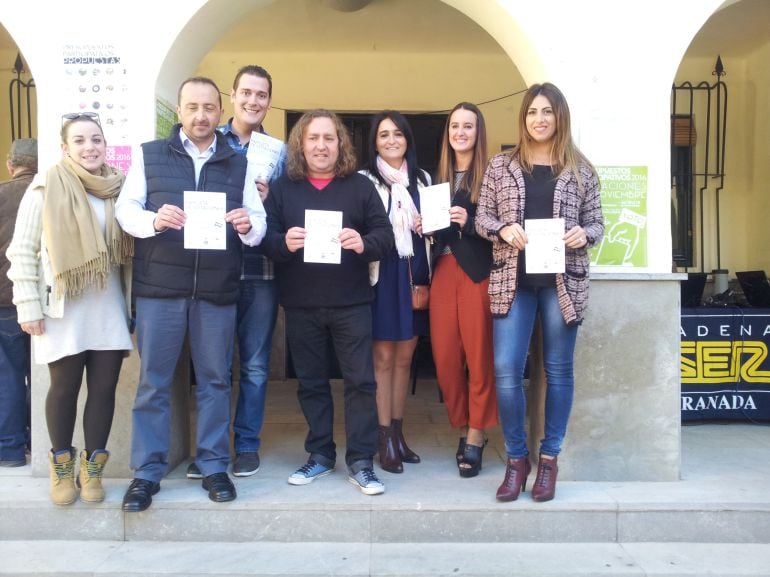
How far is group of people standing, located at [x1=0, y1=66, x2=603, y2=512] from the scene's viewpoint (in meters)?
3.28

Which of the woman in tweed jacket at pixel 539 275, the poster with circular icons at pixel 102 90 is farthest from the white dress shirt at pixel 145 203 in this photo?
the woman in tweed jacket at pixel 539 275

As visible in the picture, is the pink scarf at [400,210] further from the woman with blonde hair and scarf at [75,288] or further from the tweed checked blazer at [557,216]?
the woman with blonde hair and scarf at [75,288]

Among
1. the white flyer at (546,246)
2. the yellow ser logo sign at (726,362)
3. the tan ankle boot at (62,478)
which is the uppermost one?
the white flyer at (546,246)

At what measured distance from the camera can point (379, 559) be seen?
→ 3.21 m

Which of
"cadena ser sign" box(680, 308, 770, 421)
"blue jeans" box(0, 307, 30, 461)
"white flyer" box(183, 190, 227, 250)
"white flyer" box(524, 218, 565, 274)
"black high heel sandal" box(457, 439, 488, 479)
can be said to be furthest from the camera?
"cadena ser sign" box(680, 308, 770, 421)

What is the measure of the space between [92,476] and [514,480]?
2.07 metres

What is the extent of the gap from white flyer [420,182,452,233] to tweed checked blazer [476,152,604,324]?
0.57 ft

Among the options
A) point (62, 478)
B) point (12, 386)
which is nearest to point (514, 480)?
point (62, 478)

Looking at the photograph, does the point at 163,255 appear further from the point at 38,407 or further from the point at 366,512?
the point at 366,512

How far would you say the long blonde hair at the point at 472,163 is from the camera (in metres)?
3.75

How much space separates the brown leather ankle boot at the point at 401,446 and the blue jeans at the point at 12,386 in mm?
2218

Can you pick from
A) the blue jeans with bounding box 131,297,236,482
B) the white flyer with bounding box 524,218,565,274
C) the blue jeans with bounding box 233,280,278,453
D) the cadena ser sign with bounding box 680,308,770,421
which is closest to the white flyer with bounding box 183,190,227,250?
the blue jeans with bounding box 131,297,236,482

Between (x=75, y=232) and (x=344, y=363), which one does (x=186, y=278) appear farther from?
(x=344, y=363)

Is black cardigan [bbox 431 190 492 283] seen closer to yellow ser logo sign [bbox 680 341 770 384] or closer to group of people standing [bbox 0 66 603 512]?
group of people standing [bbox 0 66 603 512]
